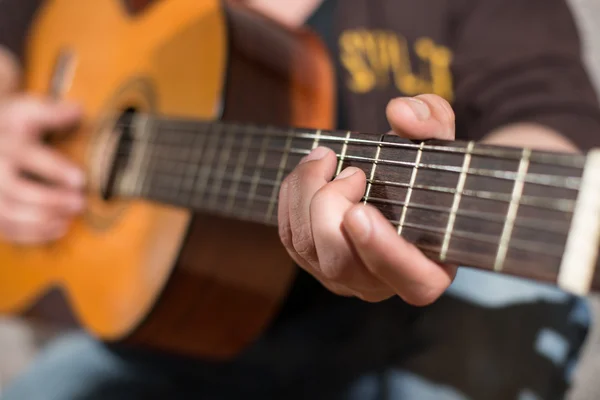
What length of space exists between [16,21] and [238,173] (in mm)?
749

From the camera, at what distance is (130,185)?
2.25 ft

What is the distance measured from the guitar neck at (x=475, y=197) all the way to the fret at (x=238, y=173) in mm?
32

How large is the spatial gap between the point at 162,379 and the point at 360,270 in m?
0.54

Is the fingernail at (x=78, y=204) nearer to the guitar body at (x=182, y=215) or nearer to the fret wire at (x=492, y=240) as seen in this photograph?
the guitar body at (x=182, y=215)

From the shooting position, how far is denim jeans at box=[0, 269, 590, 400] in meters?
0.62

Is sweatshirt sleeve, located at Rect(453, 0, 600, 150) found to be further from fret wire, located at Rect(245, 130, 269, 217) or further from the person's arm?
the person's arm

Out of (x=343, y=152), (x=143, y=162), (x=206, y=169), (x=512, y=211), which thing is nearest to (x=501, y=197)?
(x=512, y=211)

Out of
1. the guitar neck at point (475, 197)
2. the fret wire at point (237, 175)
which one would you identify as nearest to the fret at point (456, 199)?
the guitar neck at point (475, 197)

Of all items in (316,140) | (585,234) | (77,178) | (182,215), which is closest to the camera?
(585,234)

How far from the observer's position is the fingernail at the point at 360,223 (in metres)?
0.33

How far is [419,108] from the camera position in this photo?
1.09 feet

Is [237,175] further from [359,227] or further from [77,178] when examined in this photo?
[77,178]

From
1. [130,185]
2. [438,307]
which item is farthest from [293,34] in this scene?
[438,307]

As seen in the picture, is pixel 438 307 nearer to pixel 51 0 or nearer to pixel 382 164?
pixel 382 164
